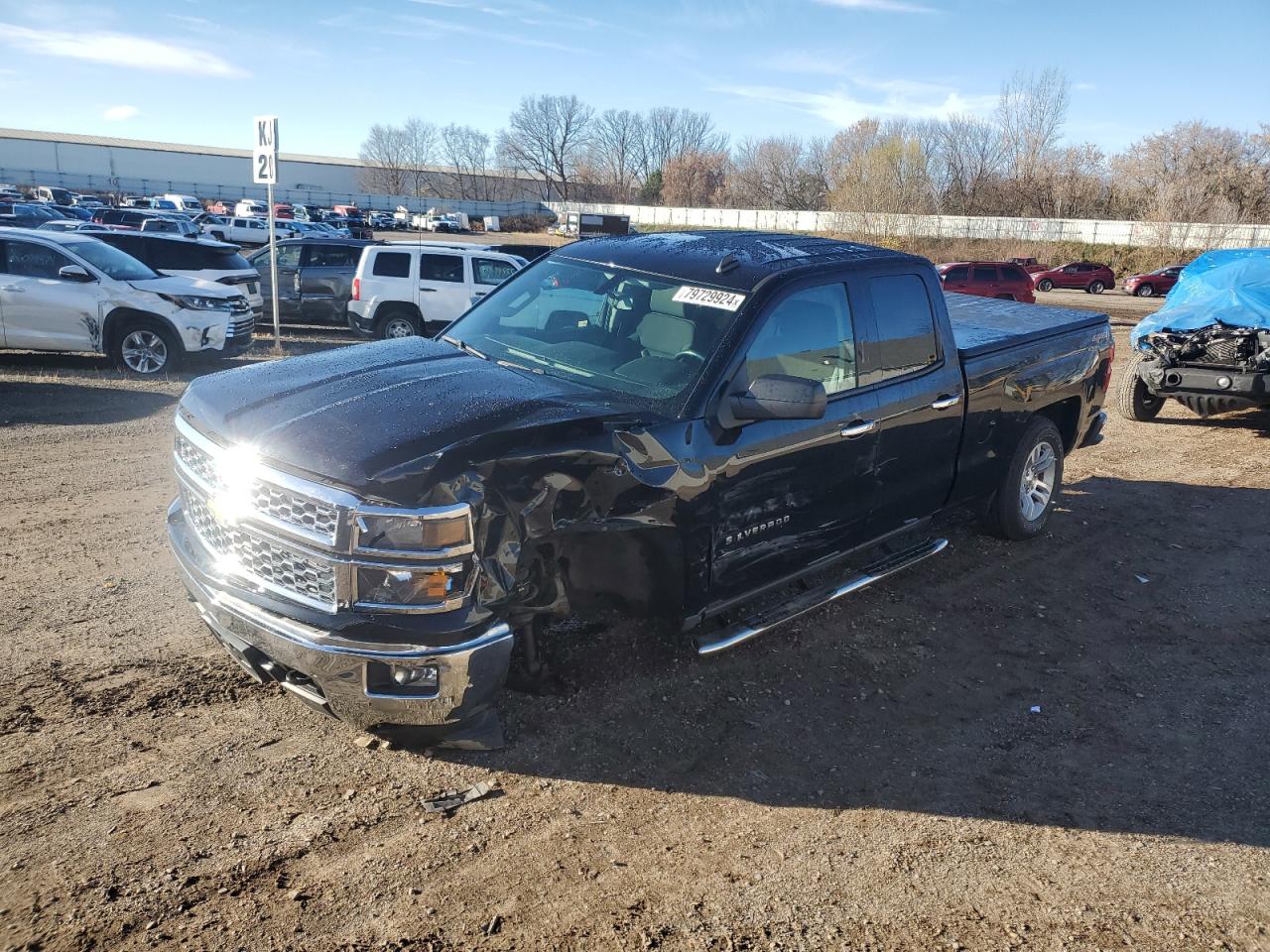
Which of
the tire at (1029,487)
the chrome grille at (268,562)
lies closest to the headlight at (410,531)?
the chrome grille at (268,562)

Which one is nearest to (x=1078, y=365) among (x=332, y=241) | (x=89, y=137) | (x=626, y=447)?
(x=626, y=447)

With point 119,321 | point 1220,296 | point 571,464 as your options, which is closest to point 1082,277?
point 1220,296

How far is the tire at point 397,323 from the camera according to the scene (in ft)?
48.3

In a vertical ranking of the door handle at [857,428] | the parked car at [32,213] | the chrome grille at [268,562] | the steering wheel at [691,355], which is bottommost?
the chrome grille at [268,562]

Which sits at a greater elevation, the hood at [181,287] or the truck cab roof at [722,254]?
the truck cab roof at [722,254]

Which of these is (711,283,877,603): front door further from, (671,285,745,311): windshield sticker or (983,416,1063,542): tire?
(983,416,1063,542): tire

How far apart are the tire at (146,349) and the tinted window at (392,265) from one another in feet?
12.4

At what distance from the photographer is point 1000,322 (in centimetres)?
662

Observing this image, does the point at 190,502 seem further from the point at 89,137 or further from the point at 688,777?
the point at 89,137

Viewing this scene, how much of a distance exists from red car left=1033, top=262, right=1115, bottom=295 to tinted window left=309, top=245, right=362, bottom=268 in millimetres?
32913

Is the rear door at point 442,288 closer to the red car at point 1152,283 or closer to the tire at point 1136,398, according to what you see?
the tire at point 1136,398

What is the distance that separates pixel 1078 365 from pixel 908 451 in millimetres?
2461

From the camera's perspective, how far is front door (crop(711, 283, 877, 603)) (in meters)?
4.08

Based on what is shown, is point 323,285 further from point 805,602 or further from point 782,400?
point 782,400
